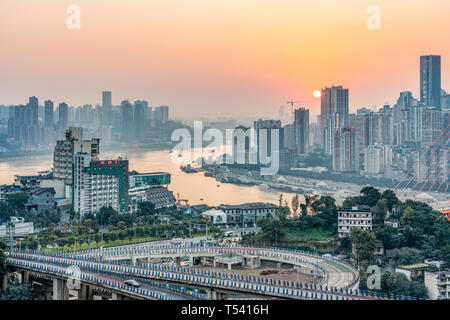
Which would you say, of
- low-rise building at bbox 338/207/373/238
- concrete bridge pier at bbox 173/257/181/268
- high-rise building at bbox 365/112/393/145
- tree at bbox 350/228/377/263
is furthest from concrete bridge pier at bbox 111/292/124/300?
high-rise building at bbox 365/112/393/145

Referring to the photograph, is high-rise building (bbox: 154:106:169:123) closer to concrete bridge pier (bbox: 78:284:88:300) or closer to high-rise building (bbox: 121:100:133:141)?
high-rise building (bbox: 121:100:133:141)

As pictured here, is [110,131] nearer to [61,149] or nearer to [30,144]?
[30,144]

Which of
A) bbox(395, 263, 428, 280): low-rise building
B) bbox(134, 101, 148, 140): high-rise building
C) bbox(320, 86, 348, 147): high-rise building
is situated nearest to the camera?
bbox(395, 263, 428, 280): low-rise building

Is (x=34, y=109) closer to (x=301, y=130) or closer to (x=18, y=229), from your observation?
(x=301, y=130)

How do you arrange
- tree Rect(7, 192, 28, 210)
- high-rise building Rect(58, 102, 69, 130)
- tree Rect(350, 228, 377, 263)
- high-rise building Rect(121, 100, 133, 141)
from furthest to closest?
high-rise building Rect(121, 100, 133, 141)
high-rise building Rect(58, 102, 69, 130)
tree Rect(7, 192, 28, 210)
tree Rect(350, 228, 377, 263)

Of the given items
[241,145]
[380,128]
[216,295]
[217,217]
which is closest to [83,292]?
[216,295]

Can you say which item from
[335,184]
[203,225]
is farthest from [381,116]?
[203,225]

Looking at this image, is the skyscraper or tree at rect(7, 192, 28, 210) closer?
tree at rect(7, 192, 28, 210)
